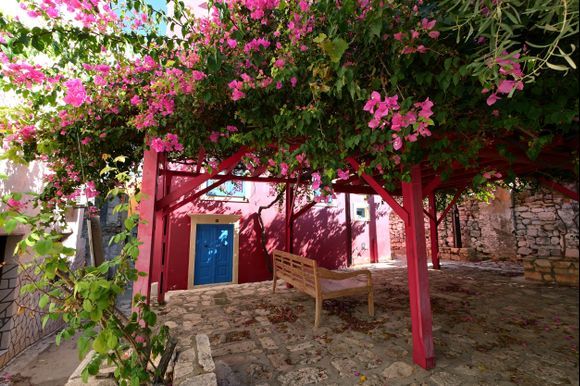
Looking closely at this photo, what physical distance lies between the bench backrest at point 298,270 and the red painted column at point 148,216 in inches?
97.4

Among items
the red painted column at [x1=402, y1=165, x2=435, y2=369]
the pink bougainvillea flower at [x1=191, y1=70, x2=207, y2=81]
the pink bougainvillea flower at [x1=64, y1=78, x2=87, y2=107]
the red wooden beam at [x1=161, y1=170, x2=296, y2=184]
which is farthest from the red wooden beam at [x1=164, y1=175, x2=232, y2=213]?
the red painted column at [x1=402, y1=165, x2=435, y2=369]

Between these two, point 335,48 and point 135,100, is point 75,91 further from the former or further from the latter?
point 335,48

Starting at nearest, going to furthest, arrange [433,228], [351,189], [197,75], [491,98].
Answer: [491,98] → [197,75] → [351,189] → [433,228]

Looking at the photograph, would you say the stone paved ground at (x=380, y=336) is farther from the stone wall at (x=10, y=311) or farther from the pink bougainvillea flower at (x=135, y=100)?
the pink bougainvillea flower at (x=135, y=100)

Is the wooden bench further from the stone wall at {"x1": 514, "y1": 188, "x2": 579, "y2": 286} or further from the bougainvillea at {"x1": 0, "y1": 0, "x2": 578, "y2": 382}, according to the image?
the stone wall at {"x1": 514, "y1": 188, "x2": 579, "y2": 286}

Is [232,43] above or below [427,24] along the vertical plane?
above

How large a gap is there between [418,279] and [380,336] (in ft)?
4.23

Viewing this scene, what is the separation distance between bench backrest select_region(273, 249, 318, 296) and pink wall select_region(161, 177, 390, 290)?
213cm

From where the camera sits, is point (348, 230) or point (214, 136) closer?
point (214, 136)

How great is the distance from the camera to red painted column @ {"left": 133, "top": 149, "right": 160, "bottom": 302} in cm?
348

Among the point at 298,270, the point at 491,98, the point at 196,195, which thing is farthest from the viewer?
the point at 196,195

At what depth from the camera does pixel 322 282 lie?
5.17 meters

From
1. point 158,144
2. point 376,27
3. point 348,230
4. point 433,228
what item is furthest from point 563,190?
point 348,230

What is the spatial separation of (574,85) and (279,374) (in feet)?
11.7
